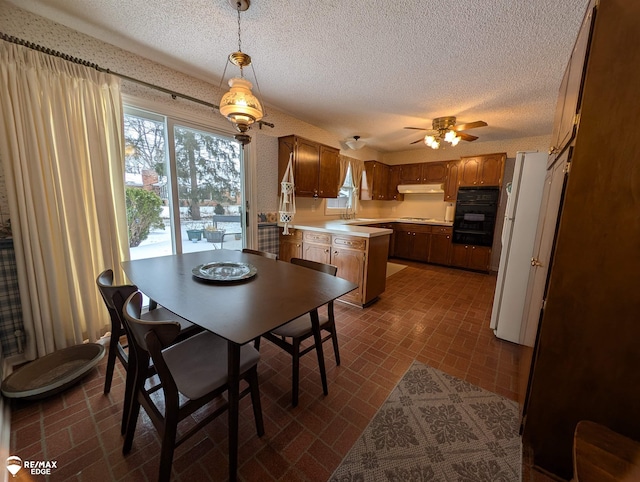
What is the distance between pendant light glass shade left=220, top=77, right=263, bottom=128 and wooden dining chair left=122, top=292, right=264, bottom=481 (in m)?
1.17

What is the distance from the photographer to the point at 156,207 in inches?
98.7

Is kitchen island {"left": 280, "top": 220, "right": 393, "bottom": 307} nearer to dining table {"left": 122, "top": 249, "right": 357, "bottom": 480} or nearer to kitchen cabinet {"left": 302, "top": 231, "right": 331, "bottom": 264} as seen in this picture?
kitchen cabinet {"left": 302, "top": 231, "right": 331, "bottom": 264}

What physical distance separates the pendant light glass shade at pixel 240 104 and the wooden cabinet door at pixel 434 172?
15.7 ft

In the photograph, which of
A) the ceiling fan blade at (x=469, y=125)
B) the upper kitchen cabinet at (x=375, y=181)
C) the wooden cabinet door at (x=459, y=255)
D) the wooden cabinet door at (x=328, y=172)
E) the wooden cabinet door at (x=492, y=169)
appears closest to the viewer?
the ceiling fan blade at (x=469, y=125)

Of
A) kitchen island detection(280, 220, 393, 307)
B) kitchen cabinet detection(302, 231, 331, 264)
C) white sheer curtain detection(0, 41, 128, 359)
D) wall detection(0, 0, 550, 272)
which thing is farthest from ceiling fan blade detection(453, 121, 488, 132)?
white sheer curtain detection(0, 41, 128, 359)

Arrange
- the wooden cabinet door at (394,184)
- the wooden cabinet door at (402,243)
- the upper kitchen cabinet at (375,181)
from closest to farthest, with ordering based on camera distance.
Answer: the upper kitchen cabinet at (375,181), the wooden cabinet door at (402,243), the wooden cabinet door at (394,184)

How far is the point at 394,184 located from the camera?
5.95m

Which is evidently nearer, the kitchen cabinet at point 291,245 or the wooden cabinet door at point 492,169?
the kitchen cabinet at point 291,245

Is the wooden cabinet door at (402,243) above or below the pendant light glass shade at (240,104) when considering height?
below

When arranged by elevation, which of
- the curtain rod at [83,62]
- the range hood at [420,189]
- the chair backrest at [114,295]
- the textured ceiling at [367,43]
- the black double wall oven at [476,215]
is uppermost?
the textured ceiling at [367,43]

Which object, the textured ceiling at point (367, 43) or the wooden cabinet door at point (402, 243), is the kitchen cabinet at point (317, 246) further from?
the wooden cabinet door at point (402, 243)

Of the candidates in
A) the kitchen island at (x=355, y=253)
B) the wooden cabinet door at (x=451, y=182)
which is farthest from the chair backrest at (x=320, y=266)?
the wooden cabinet door at (x=451, y=182)

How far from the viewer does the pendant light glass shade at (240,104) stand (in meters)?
1.49

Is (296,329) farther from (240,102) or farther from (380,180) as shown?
(380,180)
